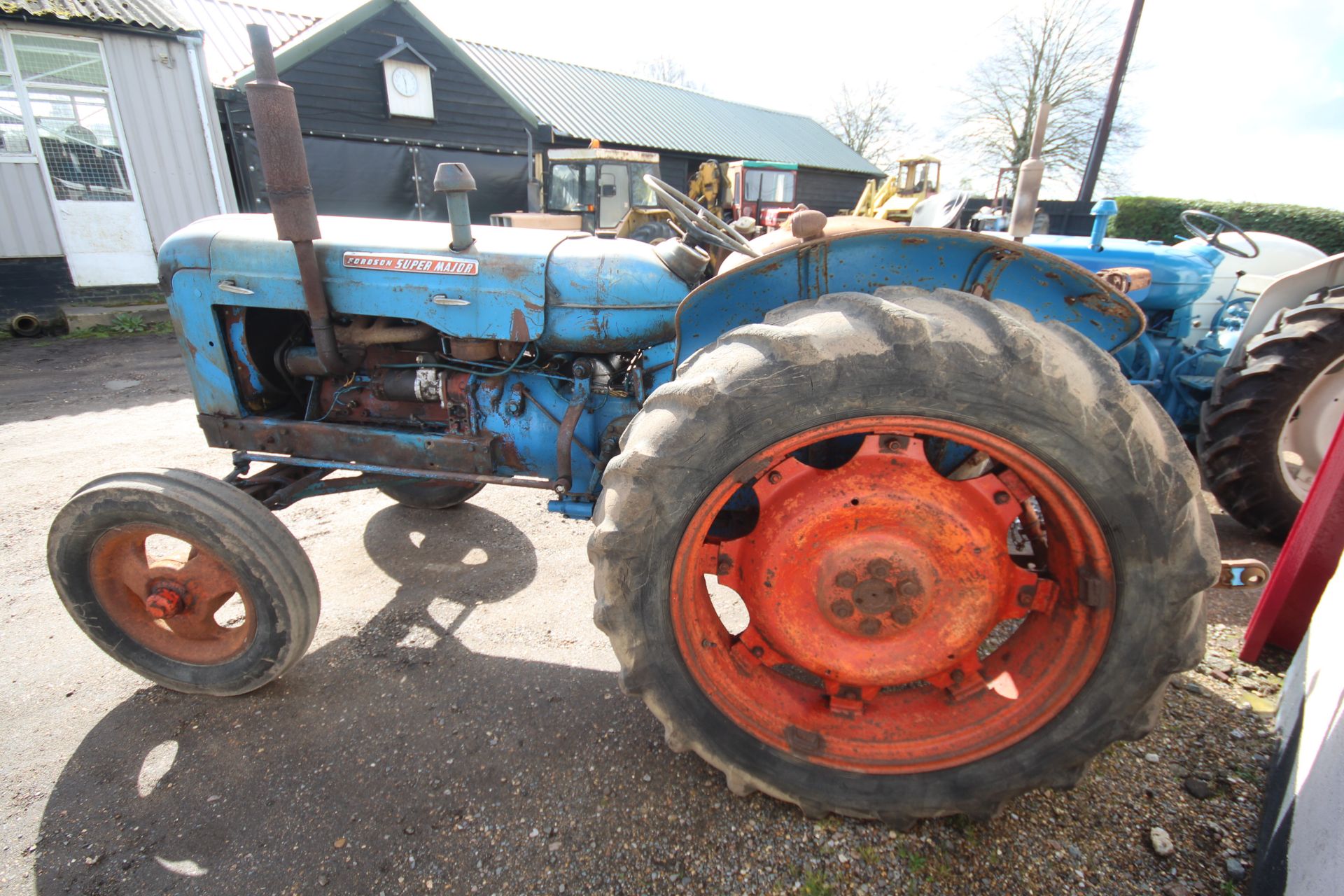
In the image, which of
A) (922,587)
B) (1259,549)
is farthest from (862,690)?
(1259,549)

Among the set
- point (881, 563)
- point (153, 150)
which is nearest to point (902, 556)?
point (881, 563)

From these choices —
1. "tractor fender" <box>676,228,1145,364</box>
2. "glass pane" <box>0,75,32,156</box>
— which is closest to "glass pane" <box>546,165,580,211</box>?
"glass pane" <box>0,75,32,156</box>

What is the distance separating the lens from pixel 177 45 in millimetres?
8414

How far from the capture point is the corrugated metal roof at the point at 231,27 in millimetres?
10023

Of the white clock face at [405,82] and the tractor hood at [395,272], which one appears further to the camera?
the white clock face at [405,82]

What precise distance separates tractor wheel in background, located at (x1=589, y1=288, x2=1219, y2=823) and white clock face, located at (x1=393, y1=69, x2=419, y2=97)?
12.4 metres

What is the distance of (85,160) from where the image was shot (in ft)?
26.9

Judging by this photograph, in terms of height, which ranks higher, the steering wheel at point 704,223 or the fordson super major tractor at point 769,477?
the steering wheel at point 704,223

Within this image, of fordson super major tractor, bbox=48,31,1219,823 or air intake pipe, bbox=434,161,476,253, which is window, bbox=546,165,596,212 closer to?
fordson super major tractor, bbox=48,31,1219,823

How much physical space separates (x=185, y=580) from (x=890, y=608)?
80.2 inches

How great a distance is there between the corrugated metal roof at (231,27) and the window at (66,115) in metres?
1.72

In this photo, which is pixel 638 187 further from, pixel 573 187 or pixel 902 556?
pixel 902 556

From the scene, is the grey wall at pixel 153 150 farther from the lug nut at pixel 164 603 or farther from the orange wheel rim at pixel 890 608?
the orange wheel rim at pixel 890 608

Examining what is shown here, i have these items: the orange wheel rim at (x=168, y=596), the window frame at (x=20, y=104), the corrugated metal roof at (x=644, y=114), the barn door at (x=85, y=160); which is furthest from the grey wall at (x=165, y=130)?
the orange wheel rim at (x=168, y=596)
